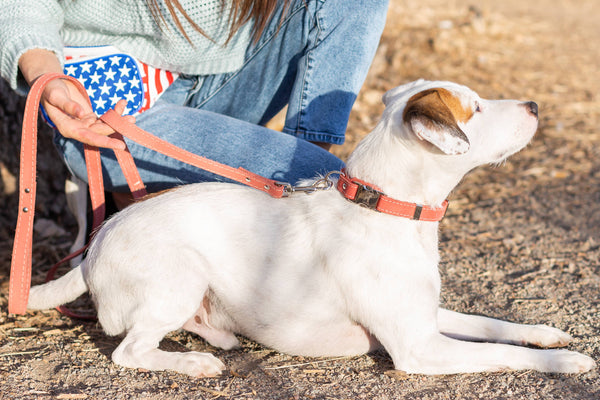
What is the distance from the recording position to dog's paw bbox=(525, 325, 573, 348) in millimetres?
2617

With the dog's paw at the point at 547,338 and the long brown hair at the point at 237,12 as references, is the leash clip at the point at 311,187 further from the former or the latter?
the dog's paw at the point at 547,338

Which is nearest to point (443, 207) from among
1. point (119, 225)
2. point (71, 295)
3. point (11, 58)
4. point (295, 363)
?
point (295, 363)

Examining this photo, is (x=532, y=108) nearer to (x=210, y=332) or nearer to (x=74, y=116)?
(x=210, y=332)

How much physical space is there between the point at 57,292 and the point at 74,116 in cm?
75

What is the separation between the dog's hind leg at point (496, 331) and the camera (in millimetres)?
2621

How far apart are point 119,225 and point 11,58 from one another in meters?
0.91

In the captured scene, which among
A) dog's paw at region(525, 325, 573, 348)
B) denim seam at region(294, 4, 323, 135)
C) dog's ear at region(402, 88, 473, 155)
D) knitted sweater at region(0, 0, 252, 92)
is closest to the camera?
dog's ear at region(402, 88, 473, 155)

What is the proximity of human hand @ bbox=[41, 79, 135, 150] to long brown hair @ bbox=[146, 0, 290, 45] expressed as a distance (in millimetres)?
596

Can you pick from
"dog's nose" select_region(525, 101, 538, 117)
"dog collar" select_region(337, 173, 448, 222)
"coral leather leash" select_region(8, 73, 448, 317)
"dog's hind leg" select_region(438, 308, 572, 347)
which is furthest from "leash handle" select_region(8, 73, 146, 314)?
"dog's nose" select_region(525, 101, 538, 117)

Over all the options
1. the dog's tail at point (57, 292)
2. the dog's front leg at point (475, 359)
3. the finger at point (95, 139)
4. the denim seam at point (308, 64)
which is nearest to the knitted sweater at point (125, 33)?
the denim seam at point (308, 64)

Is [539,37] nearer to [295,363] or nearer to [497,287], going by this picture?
[497,287]

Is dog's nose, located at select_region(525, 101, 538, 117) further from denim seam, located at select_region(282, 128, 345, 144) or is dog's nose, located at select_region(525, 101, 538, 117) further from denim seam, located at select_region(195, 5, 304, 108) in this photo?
denim seam, located at select_region(195, 5, 304, 108)

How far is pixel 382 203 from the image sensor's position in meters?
2.41

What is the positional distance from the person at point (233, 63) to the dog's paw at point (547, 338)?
1.23 m
